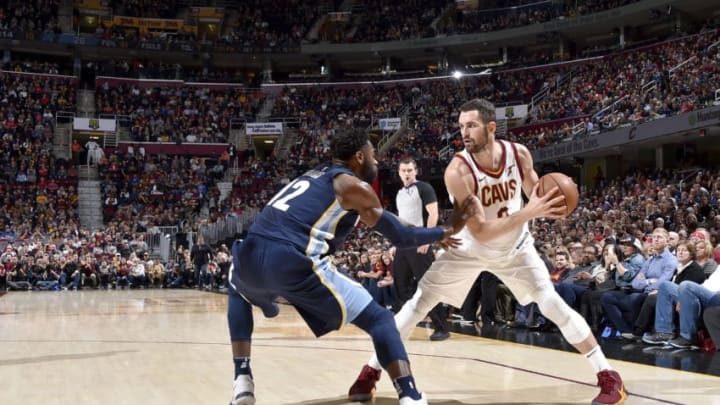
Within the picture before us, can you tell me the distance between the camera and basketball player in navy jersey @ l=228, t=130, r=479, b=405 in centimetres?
397

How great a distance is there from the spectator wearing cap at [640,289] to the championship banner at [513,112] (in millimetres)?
25386

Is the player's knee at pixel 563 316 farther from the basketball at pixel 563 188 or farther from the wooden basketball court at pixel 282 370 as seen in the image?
the basketball at pixel 563 188

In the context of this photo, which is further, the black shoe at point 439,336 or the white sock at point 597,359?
the black shoe at point 439,336

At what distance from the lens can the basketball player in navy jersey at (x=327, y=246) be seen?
13.0 ft

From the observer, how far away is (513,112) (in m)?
33.3

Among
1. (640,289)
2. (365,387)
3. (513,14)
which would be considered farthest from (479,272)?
(513,14)

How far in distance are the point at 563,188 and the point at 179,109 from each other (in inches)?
1427

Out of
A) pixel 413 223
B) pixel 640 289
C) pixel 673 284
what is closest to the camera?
pixel 673 284

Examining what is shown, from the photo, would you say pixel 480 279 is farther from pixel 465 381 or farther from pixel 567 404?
pixel 567 404

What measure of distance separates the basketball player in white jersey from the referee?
241 centimetres

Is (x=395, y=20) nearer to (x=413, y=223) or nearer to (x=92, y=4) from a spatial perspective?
(x=92, y=4)

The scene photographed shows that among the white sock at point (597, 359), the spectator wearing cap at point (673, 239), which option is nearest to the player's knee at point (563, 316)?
the white sock at point (597, 359)

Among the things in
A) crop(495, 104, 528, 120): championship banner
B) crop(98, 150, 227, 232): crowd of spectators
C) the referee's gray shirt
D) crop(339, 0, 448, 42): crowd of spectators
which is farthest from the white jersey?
crop(339, 0, 448, 42): crowd of spectators

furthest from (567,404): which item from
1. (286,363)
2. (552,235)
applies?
(552,235)
